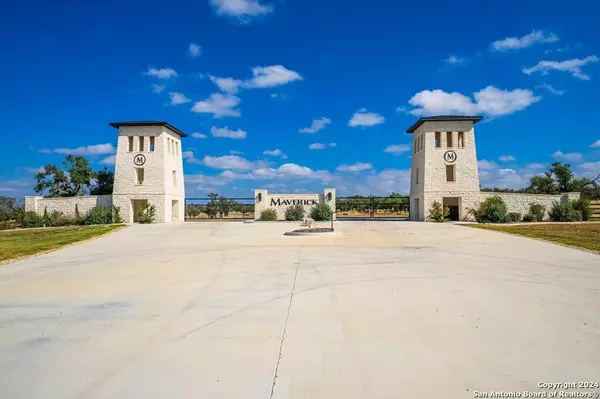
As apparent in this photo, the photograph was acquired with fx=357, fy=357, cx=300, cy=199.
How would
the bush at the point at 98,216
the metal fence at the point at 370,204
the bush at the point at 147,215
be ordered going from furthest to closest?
the metal fence at the point at 370,204 < the bush at the point at 147,215 < the bush at the point at 98,216

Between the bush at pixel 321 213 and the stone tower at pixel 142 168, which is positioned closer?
the bush at pixel 321 213

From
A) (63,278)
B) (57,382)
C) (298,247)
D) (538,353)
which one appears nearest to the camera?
(57,382)

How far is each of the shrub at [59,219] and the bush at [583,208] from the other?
138 feet

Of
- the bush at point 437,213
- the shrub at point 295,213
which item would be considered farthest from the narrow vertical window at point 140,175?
the bush at point 437,213

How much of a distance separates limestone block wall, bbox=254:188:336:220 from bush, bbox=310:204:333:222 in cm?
143

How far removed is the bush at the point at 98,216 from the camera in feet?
97.3

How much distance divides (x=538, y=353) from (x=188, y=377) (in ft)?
12.0

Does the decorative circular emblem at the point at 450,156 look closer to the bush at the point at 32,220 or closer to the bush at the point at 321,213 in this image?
the bush at the point at 321,213

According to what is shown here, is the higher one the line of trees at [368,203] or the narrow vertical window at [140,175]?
the narrow vertical window at [140,175]

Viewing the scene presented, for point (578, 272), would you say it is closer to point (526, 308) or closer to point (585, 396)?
point (526, 308)

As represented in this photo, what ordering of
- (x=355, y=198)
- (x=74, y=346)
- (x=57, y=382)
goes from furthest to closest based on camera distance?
1. (x=355, y=198)
2. (x=74, y=346)
3. (x=57, y=382)

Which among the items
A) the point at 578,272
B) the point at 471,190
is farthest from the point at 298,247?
the point at 471,190

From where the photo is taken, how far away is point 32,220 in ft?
95.9

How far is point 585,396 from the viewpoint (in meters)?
3.04
